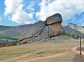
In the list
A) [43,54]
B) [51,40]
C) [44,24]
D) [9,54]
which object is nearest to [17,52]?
[9,54]

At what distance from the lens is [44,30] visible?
8988 cm

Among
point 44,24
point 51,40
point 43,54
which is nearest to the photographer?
point 43,54

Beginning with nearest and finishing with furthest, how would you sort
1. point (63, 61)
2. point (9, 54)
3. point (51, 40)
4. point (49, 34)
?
1. point (63, 61)
2. point (9, 54)
3. point (51, 40)
4. point (49, 34)

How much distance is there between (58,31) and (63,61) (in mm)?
44146

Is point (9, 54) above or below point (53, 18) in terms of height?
below

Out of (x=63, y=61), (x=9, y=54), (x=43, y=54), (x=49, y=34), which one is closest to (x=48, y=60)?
(x=63, y=61)

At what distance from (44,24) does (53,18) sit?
12.2 ft

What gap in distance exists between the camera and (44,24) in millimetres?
92625

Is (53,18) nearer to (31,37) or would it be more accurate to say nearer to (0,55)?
(31,37)

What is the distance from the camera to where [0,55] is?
57.5m

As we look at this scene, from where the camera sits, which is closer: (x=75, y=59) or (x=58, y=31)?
(x=75, y=59)

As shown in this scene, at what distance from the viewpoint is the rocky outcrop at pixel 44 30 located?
8712 cm

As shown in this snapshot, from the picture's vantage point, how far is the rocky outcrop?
87.1 metres

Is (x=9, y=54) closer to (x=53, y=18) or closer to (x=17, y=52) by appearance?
(x=17, y=52)
